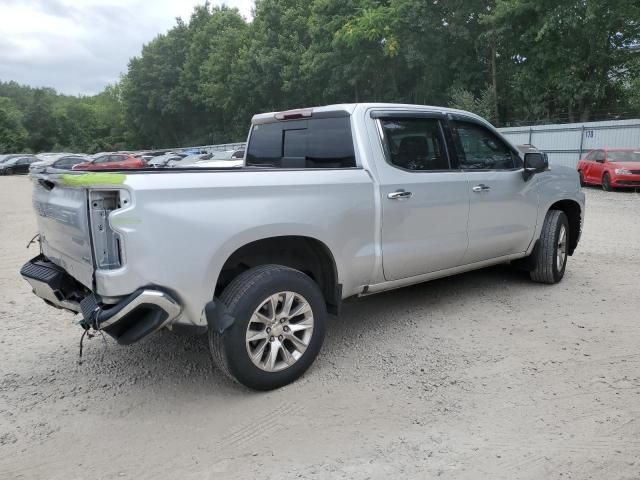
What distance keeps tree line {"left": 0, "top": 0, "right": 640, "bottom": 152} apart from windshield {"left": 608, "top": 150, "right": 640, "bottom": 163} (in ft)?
41.9

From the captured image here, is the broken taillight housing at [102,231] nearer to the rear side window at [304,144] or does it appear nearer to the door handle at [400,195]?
the rear side window at [304,144]

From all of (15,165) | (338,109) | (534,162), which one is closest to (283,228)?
(338,109)

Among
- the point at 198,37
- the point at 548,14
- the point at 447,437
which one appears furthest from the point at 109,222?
the point at 198,37

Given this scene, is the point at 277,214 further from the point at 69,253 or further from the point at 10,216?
the point at 10,216

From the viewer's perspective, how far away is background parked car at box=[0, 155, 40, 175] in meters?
40.0

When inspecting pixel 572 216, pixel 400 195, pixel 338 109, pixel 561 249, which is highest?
pixel 338 109

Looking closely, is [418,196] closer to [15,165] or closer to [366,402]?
[366,402]

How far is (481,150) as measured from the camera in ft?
16.8

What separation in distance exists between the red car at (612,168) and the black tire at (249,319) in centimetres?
1455

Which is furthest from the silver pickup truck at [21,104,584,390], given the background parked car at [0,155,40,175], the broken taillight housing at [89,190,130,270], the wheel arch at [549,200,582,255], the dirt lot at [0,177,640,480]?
the background parked car at [0,155,40,175]

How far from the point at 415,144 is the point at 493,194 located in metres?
1.05

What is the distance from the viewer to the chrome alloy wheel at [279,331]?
339cm

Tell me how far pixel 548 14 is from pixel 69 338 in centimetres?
3126

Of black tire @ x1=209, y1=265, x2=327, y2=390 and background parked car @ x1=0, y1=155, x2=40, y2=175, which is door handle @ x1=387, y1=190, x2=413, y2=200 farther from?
background parked car @ x1=0, y1=155, x2=40, y2=175
